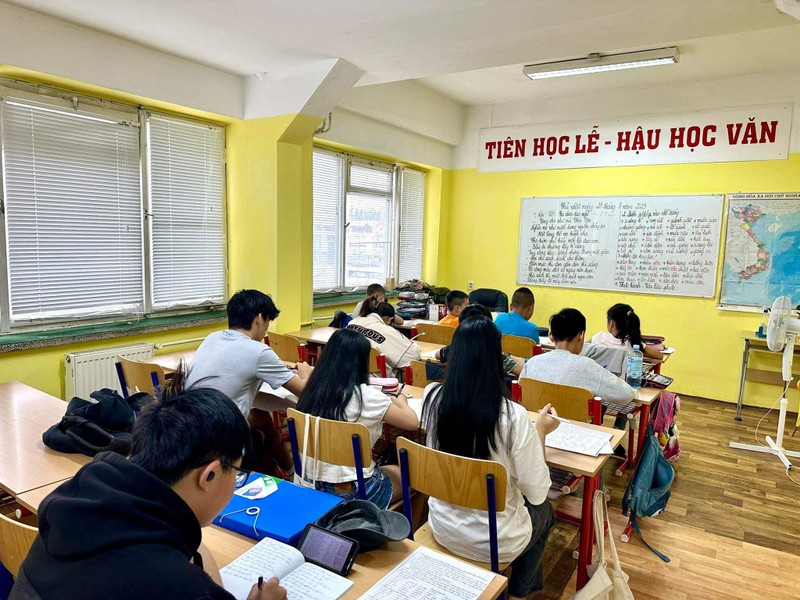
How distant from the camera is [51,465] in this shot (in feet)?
6.40

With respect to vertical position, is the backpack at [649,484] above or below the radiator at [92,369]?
below

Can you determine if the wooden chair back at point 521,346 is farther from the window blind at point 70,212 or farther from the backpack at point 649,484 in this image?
the window blind at point 70,212

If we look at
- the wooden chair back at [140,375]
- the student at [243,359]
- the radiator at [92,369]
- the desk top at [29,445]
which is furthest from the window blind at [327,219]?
the desk top at [29,445]

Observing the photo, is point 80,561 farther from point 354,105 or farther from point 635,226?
point 635,226

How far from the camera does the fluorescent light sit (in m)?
4.43

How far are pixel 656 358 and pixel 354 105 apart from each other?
11.6 ft

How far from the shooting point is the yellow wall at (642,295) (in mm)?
5230

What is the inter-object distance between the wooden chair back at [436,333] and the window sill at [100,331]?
1777 mm

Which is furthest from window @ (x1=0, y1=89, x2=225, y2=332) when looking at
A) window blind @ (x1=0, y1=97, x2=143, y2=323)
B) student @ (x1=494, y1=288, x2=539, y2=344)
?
student @ (x1=494, y1=288, x2=539, y2=344)

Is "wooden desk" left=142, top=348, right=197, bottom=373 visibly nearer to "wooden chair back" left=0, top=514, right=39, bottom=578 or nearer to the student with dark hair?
"wooden chair back" left=0, top=514, right=39, bottom=578

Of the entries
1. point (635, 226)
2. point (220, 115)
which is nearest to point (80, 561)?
point (220, 115)

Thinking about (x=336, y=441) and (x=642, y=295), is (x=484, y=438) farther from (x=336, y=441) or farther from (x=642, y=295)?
(x=642, y=295)

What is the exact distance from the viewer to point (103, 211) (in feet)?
12.2

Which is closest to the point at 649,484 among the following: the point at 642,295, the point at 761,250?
the point at 642,295
